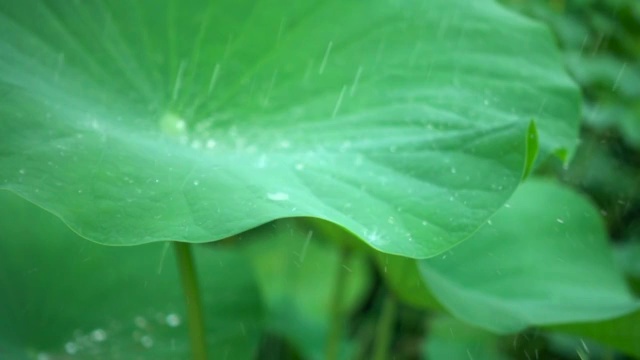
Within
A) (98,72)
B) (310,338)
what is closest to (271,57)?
(98,72)

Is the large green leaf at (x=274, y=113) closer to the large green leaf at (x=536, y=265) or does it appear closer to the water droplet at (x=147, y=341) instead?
the large green leaf at (x=536, y=265)

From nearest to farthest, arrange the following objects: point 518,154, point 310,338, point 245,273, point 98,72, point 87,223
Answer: point 87,223 → point 518,154 → point 98,72 → point 245,273 → point 310,338

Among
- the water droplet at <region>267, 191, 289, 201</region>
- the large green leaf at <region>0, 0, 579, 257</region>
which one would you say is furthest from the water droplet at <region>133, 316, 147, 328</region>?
the water droplet at <region>267, 191, 289, 201</region>

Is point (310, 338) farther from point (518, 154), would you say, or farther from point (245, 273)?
point (518, 154)

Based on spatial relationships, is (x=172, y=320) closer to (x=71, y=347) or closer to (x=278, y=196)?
(x=71, y=347)

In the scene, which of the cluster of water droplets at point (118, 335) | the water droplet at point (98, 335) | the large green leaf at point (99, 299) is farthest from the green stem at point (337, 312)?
the water droplet at point (98, 335)

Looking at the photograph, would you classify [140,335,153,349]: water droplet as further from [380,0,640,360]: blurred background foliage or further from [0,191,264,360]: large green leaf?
[380,0,640,360]: blurred background foliage
